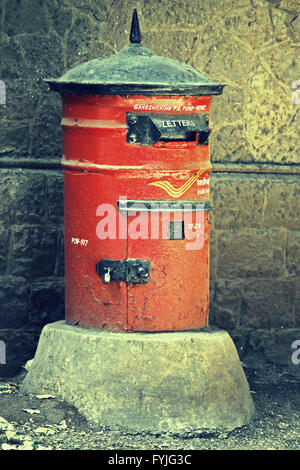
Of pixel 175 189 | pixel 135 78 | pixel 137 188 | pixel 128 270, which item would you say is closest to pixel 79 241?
pixel 128 270

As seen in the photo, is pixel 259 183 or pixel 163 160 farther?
pixel 259 183

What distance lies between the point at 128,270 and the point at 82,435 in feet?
2.60

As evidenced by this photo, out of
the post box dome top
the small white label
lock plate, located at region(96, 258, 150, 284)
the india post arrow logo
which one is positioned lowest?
lock plate, located at region(96, 258, 150, 284)

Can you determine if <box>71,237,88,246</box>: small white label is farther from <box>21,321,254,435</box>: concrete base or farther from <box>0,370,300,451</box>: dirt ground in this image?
<box>0,370,300,451</box>: dirt ground

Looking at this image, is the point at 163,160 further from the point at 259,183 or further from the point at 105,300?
the point at 259,183

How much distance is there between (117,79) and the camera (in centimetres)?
439

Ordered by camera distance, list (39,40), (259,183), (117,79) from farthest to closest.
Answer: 1. (259,183)
2. (39,40)
3. (117,79)

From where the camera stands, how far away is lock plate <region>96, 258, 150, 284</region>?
4.47 metres

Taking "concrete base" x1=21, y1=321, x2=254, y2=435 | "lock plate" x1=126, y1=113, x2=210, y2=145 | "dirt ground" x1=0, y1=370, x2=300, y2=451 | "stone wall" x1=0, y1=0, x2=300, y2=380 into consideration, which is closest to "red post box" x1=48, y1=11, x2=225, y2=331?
"lock plate" x1=126, y1=113, x2=210, y2=145

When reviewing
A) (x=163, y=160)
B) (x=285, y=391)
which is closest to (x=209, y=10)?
(x=163, y=160)

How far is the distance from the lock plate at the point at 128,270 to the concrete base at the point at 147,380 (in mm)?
268

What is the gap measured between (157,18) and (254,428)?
230 cm

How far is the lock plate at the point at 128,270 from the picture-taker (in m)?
4.47

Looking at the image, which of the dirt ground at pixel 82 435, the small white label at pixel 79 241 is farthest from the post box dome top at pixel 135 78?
the dirt ground at pixel 82 435
